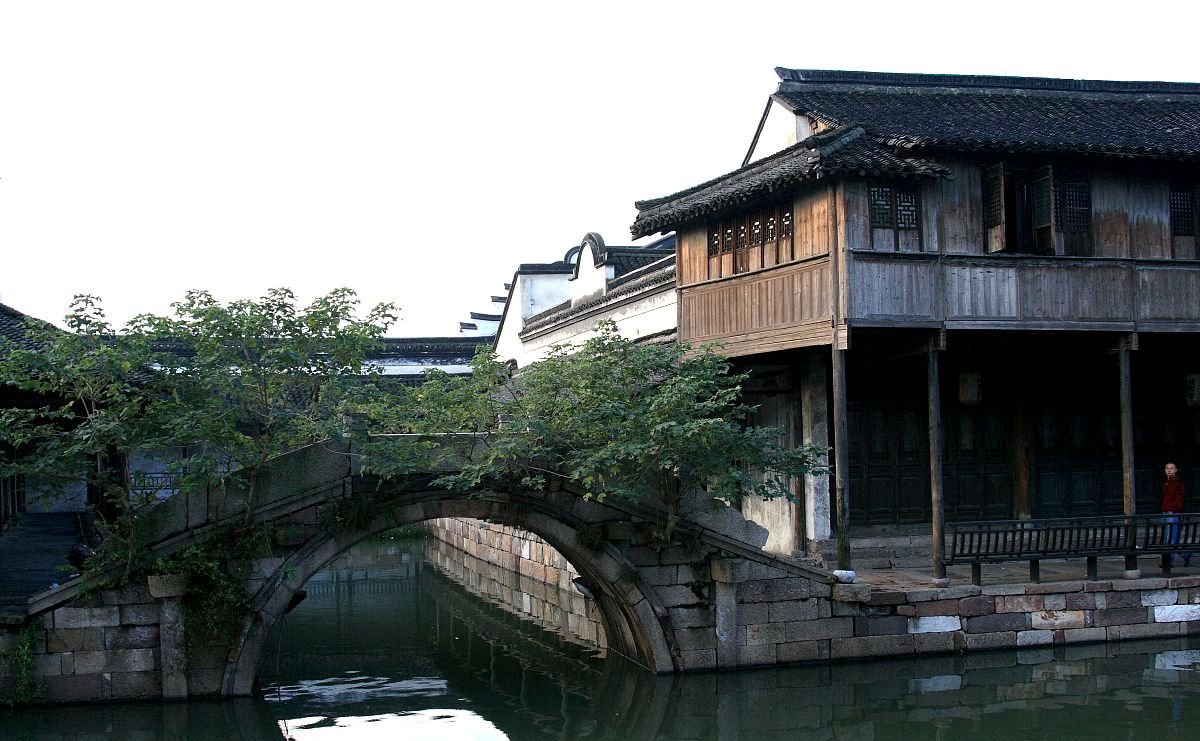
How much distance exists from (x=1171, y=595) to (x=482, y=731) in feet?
29.1

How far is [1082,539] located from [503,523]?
7.61 meters

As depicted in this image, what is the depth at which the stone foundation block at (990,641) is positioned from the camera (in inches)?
551

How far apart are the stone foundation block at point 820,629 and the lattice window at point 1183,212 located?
7050 mm

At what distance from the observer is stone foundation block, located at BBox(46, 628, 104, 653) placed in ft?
37.8

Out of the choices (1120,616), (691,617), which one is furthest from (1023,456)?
(691,617)

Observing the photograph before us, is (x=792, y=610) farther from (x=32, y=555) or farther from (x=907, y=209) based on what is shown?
(x=32, y=555)

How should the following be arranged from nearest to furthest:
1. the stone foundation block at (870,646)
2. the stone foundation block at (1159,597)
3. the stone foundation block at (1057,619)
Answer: the stone foundation block at (870,646)
the stone foundation block at (1057,619)
the stone foundation block at (1159,597)

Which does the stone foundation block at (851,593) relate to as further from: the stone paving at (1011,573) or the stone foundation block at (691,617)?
the stone foundation block at (691,617)

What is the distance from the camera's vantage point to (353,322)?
12.3 m

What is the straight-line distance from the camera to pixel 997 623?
1409cm

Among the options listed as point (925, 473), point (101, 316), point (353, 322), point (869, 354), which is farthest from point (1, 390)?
point (925, 473)

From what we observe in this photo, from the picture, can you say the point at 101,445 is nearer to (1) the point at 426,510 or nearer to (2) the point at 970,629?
(1) the point at 426,510

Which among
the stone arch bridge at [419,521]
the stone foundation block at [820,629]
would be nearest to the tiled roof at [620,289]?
the stone arch bridge at [419,521]

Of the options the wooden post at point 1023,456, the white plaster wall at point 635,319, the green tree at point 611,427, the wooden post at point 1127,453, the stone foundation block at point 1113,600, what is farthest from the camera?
the white plaster wall at point 635,319
